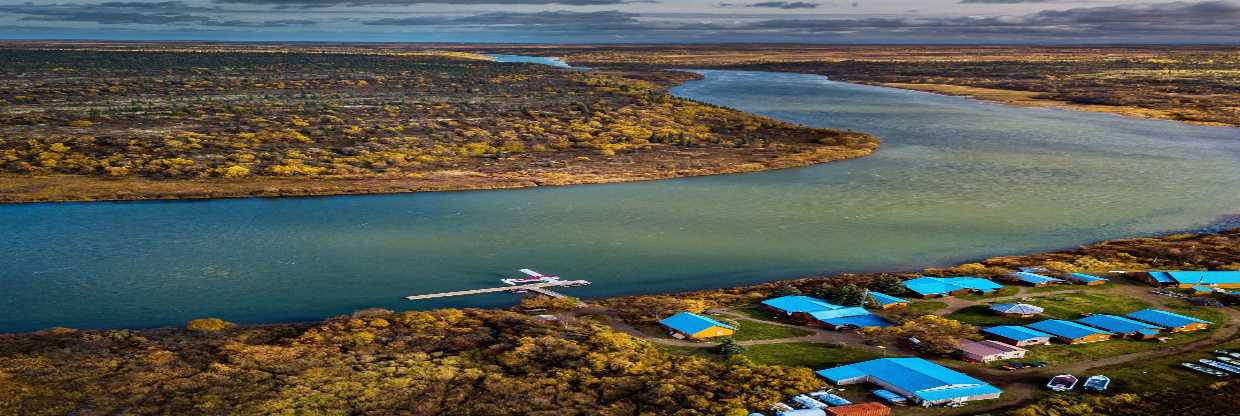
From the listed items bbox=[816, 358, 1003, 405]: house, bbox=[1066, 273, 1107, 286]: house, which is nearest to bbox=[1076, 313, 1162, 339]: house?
bbox=[1066, 273, 1107, 286]: house

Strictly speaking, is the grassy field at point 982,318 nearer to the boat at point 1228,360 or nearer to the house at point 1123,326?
the house at point 1123,326

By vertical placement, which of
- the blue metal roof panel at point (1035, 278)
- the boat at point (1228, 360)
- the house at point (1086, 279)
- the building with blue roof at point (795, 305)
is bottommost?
the house at point (1086, 279)

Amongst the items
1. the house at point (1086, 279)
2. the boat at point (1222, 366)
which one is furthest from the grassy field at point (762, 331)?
the house at point (1086, 279)

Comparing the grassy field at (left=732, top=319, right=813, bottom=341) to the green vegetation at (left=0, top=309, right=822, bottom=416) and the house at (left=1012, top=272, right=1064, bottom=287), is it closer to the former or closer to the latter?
the green vegetation at (left=0, top=309, right=822, bottom=416)

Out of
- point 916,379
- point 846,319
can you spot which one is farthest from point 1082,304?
point 916,379

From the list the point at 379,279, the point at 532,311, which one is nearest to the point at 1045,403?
the point at 532,311

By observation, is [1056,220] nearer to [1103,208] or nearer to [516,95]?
[1103,208]

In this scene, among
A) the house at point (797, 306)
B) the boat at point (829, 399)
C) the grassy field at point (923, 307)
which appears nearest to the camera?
the boat at point (829, 399)
